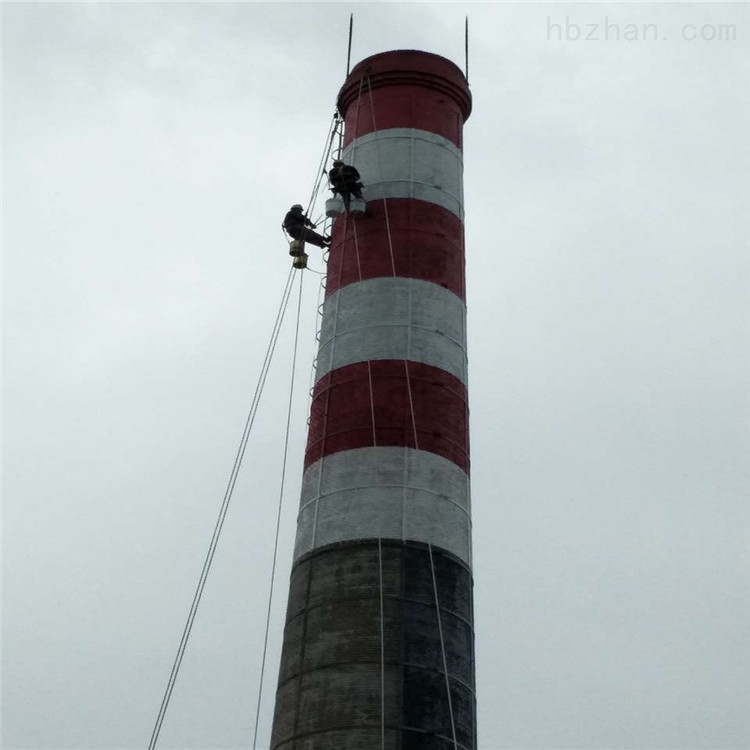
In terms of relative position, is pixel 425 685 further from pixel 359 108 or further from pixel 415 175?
pixel 359 108

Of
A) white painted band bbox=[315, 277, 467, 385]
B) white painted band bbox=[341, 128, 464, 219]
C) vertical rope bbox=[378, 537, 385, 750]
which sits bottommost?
vertical rope bbox=[378, 537, 385, 750]

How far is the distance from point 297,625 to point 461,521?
13.8ft

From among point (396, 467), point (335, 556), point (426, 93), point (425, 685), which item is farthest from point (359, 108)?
point (425, 685)

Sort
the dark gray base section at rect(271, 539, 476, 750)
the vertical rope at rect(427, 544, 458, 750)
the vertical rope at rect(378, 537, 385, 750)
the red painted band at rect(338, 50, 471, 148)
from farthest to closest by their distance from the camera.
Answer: the red painted band at rect(338, 50, 471, 148)
the vertical rope at rect(427, 544, 458, 750)
the dark gray base section at rect(271, 539, 476, 750)
the vertical rope at rect(378, 537, 385, 750)

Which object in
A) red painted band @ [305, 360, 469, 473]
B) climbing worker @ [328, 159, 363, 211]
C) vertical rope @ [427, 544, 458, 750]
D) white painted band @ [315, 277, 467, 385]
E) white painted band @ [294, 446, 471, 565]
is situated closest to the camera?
vertical rope @ [427, 544, 458, 750]

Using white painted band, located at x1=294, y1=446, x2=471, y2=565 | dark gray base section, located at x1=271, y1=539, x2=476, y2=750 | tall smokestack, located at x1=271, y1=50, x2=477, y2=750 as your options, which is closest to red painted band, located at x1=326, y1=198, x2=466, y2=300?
tall smokestack, located at x1=271, y1=50, x2=477, y2=750

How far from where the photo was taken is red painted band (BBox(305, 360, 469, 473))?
24203mm

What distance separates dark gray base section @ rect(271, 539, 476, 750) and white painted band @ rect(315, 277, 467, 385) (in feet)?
15.3

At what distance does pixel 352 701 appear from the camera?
823 inches

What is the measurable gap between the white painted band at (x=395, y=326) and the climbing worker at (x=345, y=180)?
2322 mm

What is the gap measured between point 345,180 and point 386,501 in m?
8.38

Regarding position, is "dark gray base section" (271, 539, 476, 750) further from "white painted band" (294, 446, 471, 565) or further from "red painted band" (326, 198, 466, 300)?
"red painted band" (326, 198, 466, 300)

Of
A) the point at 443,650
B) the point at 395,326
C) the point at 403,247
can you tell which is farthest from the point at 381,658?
the point at 403,247

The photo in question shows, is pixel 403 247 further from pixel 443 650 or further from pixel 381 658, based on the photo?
pixel 381 658
